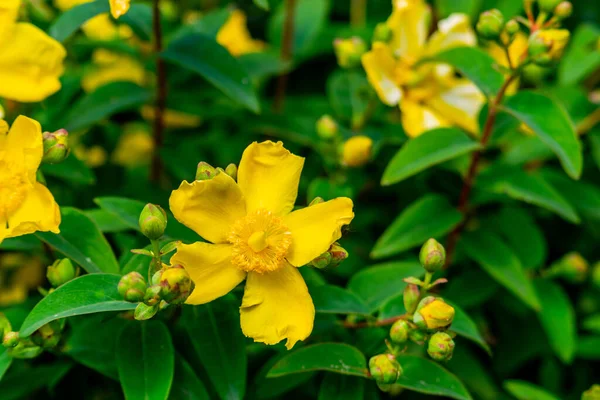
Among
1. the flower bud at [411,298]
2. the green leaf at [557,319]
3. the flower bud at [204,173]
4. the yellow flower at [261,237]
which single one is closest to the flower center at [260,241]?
the yellow flower at [261,237]

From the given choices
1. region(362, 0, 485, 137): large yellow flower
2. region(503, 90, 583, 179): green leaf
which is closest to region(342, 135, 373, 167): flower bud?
region(362, 0, 485, 137): large yellow flower

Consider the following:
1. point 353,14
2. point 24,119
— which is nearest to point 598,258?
point 353,14

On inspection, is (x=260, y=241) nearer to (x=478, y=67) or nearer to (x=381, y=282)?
(x=381, y=282)

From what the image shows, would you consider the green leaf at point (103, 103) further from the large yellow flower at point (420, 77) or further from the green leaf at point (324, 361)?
the green leaf at point (324, 361)

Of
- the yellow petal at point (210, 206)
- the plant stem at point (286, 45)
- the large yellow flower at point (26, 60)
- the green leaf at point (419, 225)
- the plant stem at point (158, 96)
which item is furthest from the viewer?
the plant stem at point (286, 45)

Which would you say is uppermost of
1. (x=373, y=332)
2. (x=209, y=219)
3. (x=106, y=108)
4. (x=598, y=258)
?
(x=209, y=219)

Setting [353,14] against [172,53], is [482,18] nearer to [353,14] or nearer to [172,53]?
[172,53]

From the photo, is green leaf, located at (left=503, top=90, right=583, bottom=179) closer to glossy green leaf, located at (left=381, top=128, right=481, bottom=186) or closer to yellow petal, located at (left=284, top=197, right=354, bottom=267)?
glossy green leaf, located at (left=381, top=128, right=481, bottom=186)
